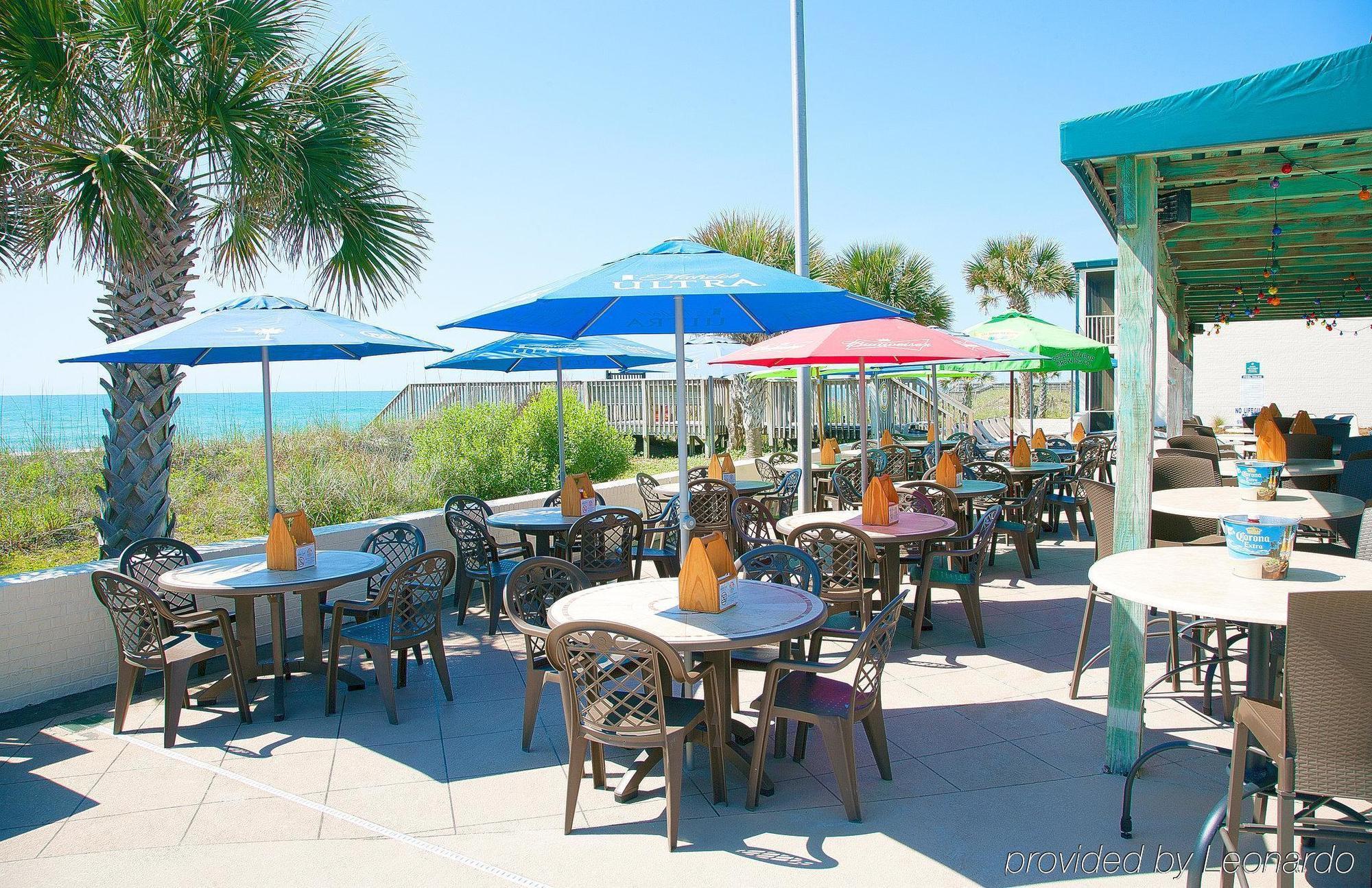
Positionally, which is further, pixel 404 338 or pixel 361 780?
pixel 404 338

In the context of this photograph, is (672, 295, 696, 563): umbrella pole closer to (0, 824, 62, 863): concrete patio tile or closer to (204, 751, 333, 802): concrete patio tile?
(204, 751, 333, 802): concrete patio tile

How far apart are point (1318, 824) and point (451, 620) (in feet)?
18.6

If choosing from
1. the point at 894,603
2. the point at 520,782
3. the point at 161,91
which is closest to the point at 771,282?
the point at 894,603

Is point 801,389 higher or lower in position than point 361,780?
higher

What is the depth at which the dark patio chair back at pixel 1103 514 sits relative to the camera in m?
5.16

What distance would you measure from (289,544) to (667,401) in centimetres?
1298

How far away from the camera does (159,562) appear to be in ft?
17.7

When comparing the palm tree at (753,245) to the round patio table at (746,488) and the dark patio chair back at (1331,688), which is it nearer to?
the round patio table at (746,488)

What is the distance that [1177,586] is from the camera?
9.99 feet

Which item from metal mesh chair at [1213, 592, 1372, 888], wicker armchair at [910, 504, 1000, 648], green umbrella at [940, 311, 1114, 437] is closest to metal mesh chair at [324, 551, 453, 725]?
wicker armchair at [910, 504, 1000, 648]

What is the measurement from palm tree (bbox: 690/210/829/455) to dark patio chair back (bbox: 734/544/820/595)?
9029 mm

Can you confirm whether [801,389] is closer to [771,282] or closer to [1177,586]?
[771,282]

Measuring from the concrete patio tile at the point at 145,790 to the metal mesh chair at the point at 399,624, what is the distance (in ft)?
2.77

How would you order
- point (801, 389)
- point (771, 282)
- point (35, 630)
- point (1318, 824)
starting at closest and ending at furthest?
1. point (1318, 824)
2. point (771, 282)
3. point (35, 630)
4. point (801, 389)
